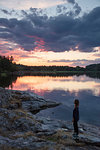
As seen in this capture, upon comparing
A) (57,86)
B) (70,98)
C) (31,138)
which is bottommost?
(70,98)

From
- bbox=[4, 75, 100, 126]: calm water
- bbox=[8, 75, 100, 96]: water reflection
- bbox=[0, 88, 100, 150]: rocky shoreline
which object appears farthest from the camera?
bbox=[8, 75, 100, 96]: water reflection

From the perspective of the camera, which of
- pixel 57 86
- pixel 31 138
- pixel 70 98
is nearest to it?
pixel 31 138

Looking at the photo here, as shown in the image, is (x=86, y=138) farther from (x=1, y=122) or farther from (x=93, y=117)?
(x=93, y=117)

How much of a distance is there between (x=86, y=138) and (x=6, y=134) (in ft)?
20.2

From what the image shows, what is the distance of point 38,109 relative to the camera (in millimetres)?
23453

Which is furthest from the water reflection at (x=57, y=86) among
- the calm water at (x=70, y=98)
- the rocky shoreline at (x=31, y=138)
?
the rocky shoreline at (x=31, y=138)

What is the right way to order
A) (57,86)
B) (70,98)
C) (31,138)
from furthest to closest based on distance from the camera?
(57,86), (70,98), (31,138)

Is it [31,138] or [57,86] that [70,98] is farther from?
[31,138]

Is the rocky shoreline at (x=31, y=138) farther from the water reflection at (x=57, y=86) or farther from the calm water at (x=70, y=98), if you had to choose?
the water reflection at (x=57, y=86)

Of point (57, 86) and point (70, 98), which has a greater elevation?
point (57, 86)

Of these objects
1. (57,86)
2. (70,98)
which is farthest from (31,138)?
(57,86)

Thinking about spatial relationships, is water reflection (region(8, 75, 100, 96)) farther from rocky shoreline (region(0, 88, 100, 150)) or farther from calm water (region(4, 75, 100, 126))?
rocky shoreline (region(0, 88, 100, 150))

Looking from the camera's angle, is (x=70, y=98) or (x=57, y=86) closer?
(x=70, y=98)

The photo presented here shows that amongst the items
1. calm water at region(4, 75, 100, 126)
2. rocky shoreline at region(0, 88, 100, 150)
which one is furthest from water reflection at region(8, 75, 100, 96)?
rocky shoreline at region(0, 88, 100, 150)
